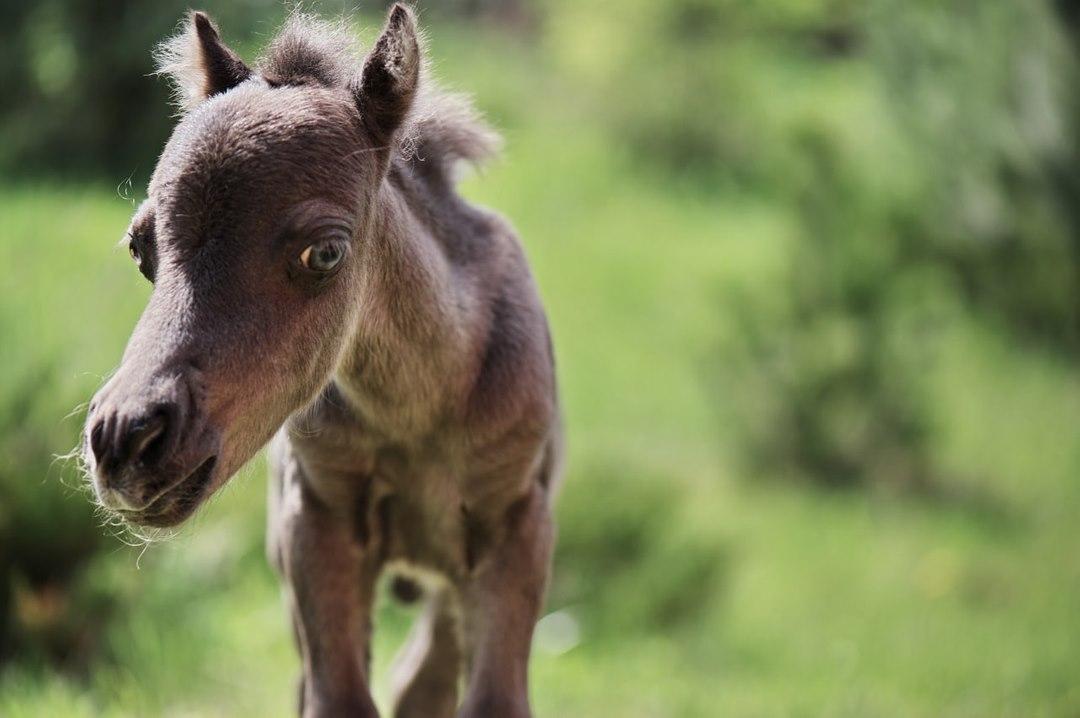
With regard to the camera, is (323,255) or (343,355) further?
(343,355)

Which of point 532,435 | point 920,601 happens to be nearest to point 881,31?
point 920,601

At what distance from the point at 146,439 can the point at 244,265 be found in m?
0.46

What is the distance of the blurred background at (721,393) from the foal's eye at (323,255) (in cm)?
144

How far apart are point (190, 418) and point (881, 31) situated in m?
12.3

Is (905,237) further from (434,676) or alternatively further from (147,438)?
(147,438)

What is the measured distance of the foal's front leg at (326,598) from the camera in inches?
147

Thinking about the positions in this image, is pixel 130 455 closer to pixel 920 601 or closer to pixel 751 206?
pixel 920 601

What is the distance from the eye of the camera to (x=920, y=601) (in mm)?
10234

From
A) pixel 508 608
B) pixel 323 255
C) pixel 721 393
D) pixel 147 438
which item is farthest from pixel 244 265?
pixel 721 393

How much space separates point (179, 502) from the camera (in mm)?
2881

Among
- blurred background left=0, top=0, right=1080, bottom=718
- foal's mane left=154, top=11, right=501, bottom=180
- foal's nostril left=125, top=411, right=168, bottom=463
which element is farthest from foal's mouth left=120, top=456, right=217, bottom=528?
blurred background left=0, top=0, right=1080, bottom=718

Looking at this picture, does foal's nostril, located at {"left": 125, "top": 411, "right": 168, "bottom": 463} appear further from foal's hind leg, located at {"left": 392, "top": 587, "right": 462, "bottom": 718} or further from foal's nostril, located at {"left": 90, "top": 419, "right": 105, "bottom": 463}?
foal's hind leg, located at {"left": 392, "top": 587, "right": 462, "bottom": 718}

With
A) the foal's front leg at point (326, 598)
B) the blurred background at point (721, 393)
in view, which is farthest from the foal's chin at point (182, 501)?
the blurred background at point (721, 393)

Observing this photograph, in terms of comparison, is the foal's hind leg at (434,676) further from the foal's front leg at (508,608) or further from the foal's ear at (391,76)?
the foal's ear at (391,76)
